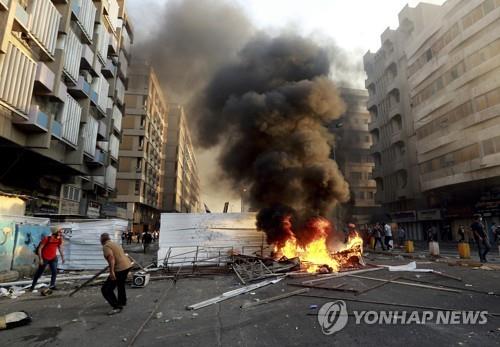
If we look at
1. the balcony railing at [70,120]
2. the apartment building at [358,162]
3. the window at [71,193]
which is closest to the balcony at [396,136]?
the apartment building at [358,162]

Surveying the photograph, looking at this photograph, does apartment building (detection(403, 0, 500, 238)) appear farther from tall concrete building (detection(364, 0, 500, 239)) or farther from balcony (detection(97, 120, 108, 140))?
balcony (detection(97, 120, 108, 140))

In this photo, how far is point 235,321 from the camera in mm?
5582

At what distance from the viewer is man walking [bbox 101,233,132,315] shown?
6340 millimetres

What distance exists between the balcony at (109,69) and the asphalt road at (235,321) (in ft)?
77.5

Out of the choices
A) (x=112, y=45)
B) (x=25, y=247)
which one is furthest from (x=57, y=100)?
(x=112, y=45)

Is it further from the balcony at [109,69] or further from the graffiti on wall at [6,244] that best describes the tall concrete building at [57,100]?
the graffiti on wall at [6,244]

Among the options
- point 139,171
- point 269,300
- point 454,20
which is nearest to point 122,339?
point 269,300

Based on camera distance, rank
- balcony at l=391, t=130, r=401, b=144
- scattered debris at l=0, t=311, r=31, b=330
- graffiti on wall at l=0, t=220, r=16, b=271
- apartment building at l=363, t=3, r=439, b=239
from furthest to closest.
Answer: balcony at l=391, t=130, r=401, b=144 < apartment building at l=363, t=3, r=439, b=239 < graffiti on wall at l=0, t=220, r=16, b=271 < scattered debris at l=0, t=311, r=31, b=330

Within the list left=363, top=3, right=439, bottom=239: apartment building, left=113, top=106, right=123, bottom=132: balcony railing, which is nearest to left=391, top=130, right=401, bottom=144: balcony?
left=363, top=3, right=439, bottom=239: apartment building

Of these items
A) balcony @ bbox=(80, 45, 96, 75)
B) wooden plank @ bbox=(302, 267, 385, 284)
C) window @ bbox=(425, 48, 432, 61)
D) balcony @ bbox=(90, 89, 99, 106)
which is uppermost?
window @ bbox=(425, 48, 432, 61)

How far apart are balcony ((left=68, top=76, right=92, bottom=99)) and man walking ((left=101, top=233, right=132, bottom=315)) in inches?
734

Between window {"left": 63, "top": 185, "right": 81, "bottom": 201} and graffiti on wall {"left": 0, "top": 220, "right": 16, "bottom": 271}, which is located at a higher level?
window {"left": 63, "top": 185, "right": 81, "bottom": 201}

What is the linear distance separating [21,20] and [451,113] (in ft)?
106

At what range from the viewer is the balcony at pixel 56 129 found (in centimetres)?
1767
